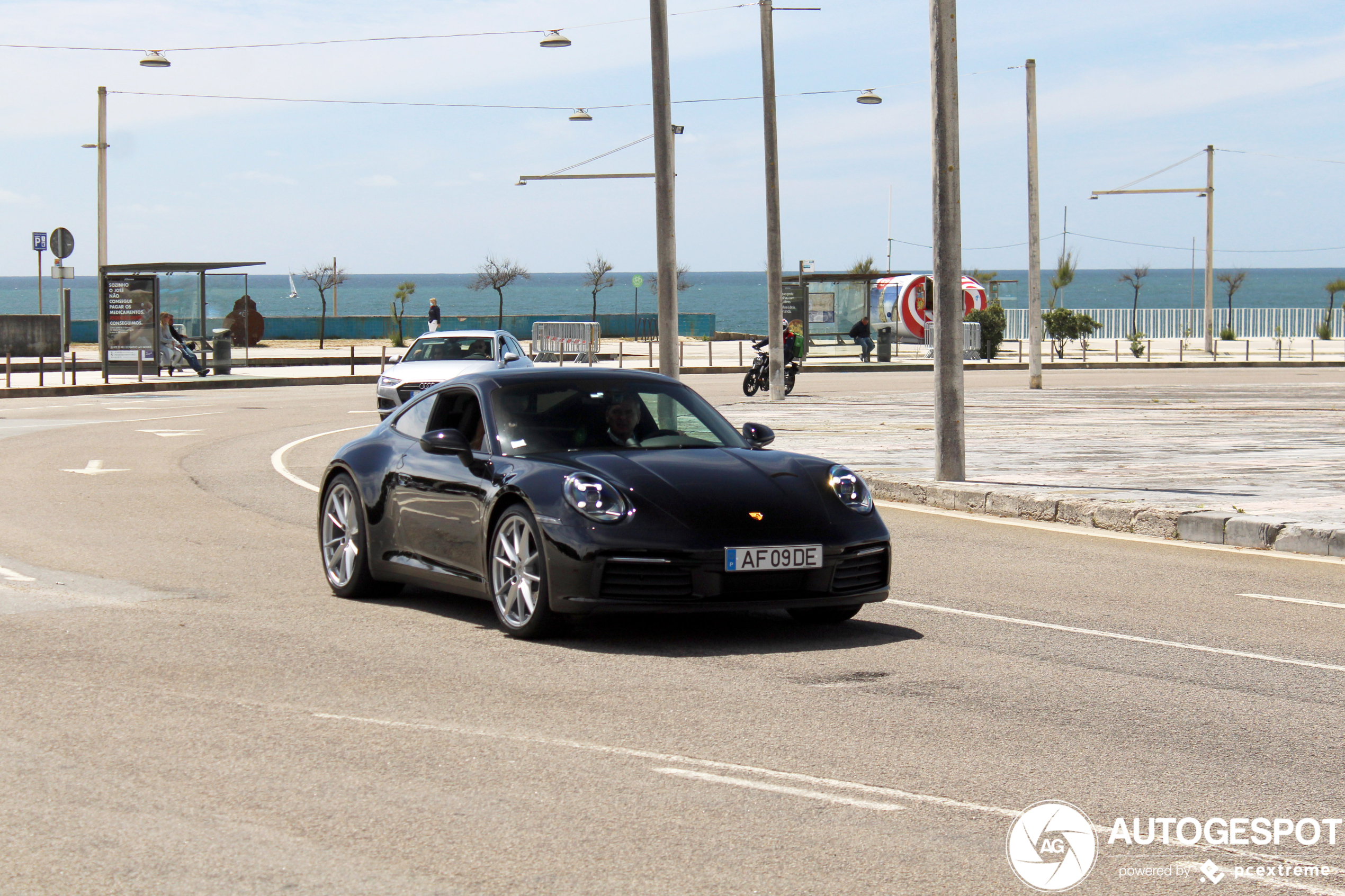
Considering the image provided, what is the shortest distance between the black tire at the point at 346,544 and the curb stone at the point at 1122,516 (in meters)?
5.83

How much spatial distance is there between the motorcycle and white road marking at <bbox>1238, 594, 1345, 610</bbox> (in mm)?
22107

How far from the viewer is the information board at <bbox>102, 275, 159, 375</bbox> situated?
38188 millimetres

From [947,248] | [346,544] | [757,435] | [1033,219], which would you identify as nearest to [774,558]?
[757,435]

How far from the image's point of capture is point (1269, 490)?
13375 mm

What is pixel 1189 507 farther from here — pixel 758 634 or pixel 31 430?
pixel 31 430

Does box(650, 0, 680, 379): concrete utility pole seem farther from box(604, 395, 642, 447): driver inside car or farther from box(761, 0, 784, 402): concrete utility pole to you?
box(604, 395, 642, 447): driver inside car

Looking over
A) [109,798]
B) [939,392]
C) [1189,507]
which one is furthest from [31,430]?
[109,798]

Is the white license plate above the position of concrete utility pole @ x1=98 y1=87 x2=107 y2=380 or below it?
below

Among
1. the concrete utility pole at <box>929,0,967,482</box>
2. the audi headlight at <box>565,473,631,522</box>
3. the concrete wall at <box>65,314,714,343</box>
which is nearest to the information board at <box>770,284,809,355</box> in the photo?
the concrete wall at <box>65,314,714,343</box>

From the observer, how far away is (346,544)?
9.13 m

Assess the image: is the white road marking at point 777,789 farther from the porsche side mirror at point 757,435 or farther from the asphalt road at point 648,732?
the porsche side mirror at point 757,435

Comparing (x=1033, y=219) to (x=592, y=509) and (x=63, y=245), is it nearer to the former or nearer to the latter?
(x=63, y=245)

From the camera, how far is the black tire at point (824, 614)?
320 inches

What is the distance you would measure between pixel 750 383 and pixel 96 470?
1727 cm
